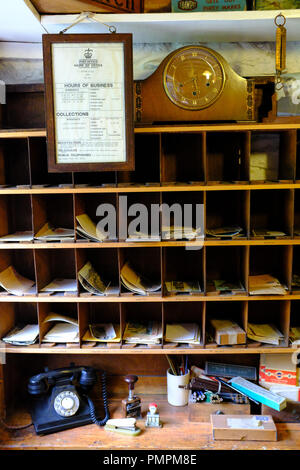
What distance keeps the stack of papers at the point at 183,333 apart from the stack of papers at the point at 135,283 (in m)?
0.29

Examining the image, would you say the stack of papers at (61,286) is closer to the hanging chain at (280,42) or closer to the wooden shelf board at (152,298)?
the wooden shelf board at (152,298)

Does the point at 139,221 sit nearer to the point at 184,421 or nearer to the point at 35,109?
the point at 35,109

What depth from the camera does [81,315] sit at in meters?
2.26

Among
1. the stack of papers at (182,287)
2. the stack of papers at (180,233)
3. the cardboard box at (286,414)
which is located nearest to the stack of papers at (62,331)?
the stack of papers at (182,287)

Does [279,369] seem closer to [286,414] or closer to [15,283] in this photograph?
[286,414]

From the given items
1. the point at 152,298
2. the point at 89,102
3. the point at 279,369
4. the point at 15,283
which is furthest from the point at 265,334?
the point at 89,102

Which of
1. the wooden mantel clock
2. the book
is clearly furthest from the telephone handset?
the wooden mantel clock

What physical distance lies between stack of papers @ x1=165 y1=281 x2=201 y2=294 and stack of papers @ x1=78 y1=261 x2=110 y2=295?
361 mm

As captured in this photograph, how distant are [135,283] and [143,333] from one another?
0.99 ft

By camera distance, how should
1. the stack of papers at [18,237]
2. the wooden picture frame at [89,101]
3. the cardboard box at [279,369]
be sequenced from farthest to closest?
1. the cardboard box at [279,369]
2. the stack of papers at [18,237]
3. the wooden picture frame at [89,101]

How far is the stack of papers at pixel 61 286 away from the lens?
2252mm

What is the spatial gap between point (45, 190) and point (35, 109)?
57 cm

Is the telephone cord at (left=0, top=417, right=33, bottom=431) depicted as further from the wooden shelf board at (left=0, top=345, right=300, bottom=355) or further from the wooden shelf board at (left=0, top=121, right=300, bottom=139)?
the wooden shelf board at (left=0, top=121, right=300, bottom=139)

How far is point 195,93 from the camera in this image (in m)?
2.17
